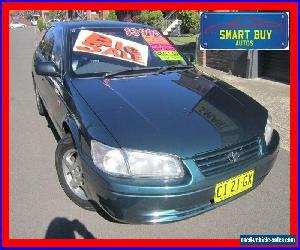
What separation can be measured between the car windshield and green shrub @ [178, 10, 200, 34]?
1835 centimetres

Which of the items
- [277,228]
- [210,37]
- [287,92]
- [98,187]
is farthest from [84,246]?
[210,37]

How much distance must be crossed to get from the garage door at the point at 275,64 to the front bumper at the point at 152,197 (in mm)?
6940

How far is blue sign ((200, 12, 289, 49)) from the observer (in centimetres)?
872

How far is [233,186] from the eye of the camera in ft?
9.18

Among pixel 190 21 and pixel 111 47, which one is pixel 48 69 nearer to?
pixel 111 47

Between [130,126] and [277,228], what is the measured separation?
1607 mm

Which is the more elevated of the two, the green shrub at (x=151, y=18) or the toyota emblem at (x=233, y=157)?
the green shrub at (x=151, y=18)

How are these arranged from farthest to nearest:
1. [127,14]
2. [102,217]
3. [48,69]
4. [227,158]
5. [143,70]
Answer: [127,14] → [143,70] → [48,69] → [102,217] → [227,158]

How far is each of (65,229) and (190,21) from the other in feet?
67.9

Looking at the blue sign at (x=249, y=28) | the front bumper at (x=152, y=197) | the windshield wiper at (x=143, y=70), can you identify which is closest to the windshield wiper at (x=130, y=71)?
the windshield wiper at (x=143, y=70)

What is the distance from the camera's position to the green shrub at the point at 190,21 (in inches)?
855

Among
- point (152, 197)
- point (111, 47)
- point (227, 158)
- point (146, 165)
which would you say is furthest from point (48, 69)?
point (227, 158)

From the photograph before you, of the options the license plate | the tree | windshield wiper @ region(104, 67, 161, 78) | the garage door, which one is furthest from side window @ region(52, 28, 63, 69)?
the tree

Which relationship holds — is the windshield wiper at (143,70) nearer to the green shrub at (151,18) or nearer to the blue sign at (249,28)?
the blue sign at (249,28)
